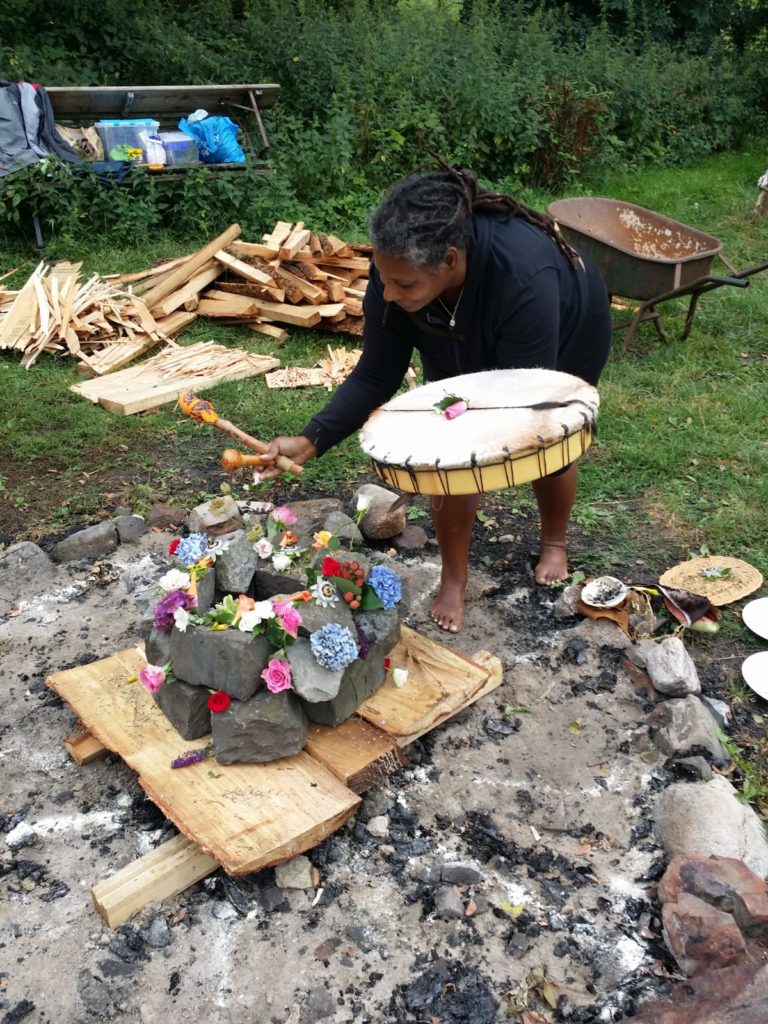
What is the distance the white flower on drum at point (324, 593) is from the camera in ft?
9.66

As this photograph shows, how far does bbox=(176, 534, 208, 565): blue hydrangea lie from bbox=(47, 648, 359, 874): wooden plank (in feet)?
1.84

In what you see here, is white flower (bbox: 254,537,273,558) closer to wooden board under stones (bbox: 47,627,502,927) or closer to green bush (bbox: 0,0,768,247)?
wooden board under stones (bbox: 47,627,502,927)

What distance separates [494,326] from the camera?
10.7ft

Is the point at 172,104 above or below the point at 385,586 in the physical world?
above

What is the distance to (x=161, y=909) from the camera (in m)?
2.60

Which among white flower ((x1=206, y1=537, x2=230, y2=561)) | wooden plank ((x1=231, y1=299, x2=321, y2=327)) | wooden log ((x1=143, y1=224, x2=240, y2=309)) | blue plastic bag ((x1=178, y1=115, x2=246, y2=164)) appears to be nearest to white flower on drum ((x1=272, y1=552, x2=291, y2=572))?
white flower ((x1=206, y1=537, x2=230, y2=561))

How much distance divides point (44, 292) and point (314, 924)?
5.93 m

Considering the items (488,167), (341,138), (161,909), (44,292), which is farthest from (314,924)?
(488,167)

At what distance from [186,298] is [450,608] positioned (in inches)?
178

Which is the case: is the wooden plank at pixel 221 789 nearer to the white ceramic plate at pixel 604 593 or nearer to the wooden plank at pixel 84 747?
the wooden plank at pixel 84 747

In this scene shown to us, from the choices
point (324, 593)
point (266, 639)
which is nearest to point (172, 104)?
point (324, 593)

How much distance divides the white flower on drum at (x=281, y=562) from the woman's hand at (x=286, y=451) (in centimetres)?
31

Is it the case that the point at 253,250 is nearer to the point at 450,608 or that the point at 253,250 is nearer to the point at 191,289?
the point at 191,289

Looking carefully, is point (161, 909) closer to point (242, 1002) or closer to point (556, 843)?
point (242, 1002)
